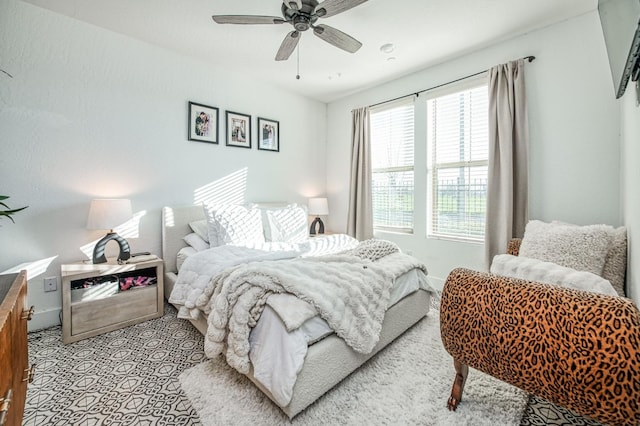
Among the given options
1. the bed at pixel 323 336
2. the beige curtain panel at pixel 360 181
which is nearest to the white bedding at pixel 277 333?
the bed at pixel 323 336

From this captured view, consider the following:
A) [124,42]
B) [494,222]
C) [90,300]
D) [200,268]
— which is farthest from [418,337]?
[124,42]

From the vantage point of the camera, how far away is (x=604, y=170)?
7.43 ft

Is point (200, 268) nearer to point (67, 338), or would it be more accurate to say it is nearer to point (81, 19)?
point (67, 338)

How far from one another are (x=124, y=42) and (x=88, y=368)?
2.88 m

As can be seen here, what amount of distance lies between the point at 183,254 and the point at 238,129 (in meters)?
1.71

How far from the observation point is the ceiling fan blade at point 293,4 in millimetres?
1680

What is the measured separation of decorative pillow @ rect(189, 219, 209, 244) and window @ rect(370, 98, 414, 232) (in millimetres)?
2308

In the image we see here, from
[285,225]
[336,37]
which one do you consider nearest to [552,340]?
[336,37]

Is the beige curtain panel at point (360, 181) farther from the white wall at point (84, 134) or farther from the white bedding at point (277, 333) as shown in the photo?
the white bedding at point (277, 333)

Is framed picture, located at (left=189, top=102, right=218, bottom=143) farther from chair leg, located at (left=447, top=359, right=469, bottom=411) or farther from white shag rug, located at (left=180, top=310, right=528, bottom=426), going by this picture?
chair leg, located at (left=447, top=359, right=469, bottom=411)

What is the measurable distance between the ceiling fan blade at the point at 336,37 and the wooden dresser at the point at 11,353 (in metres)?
2.14

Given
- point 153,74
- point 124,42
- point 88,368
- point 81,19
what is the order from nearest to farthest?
1. point 88,368
2. point 81,19
3. point 124,42
4. point 153,74

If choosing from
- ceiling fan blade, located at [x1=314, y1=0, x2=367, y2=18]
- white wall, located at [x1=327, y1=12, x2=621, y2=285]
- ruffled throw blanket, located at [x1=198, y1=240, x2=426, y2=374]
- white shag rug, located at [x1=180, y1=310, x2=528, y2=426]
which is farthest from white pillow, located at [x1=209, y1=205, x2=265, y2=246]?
white wall, located at [x1=327, y1=12, x2=621, y2=285]

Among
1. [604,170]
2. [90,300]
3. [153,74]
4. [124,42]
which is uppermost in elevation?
[124,42]
